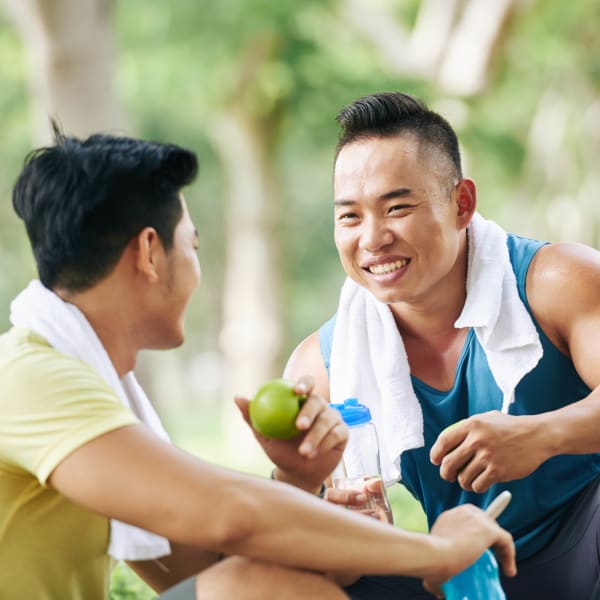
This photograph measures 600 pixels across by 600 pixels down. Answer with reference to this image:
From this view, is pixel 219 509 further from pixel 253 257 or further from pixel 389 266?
pixel 253 257

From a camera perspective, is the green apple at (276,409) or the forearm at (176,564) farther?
the forearm at (176,564)

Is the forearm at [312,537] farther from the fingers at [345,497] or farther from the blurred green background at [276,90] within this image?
the blurred green background at [276,90]

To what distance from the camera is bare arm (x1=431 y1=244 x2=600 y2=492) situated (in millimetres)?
2598

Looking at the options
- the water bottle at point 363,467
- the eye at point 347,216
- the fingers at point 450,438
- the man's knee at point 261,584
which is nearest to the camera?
the man's knee at point 261,584

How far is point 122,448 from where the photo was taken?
2.04 meters

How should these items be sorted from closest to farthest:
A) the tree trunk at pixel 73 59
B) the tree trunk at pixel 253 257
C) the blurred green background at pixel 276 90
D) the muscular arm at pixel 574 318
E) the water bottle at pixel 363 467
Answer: the muscular arm at pixel 574 318
the water bottle at pixel 363 467
the tree trunk at pixel 73 59
the blurred green background at pixel 276 90
the tree trunk at pixel 253 257

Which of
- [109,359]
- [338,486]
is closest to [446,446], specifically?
[338,486]

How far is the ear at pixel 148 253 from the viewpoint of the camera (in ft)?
7.69

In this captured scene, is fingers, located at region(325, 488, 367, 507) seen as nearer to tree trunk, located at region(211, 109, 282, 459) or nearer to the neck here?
the neck

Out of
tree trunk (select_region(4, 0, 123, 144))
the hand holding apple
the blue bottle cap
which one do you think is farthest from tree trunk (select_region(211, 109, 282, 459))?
the hand holding apple

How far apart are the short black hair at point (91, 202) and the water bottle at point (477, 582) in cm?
99

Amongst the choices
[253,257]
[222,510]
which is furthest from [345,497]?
[253,257]

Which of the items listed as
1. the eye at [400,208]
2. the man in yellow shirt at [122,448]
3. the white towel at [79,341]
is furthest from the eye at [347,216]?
the white towel at [79,341]

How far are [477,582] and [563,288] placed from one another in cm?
107
